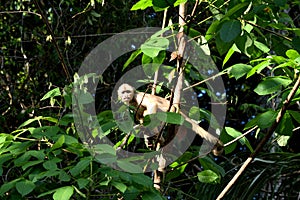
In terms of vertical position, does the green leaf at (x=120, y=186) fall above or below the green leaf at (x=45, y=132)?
below

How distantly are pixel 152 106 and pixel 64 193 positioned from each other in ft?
2.77

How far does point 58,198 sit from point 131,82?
1.14 m

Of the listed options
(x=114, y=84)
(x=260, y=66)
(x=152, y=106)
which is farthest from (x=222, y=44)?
(x=114, y=84)

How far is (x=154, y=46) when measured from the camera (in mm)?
1231

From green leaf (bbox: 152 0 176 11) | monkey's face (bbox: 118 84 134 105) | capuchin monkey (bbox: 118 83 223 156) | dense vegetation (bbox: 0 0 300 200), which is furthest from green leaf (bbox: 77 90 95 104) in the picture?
monkey's face (bbox: 118 84 134 105)

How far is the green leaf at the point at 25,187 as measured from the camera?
3.63 feet

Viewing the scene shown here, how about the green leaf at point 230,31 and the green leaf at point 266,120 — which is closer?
the green leaf at point 230,31

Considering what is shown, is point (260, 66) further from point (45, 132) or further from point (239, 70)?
point (45, 132)

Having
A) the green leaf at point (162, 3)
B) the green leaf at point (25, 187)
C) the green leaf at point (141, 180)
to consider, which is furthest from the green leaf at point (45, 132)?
the green leaf at point (162, 3)

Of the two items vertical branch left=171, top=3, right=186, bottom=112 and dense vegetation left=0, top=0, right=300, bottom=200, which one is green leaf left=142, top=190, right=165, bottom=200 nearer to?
dense vegetation left=0, top=0, right=300, bottom=200

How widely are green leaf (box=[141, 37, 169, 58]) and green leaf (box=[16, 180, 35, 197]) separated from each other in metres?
0.39

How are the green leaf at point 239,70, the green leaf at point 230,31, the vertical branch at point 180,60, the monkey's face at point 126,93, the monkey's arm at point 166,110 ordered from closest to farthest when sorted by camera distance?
1. the green leaf at point 230,31
2. the green leaf at point 239,70
3. the vertical branch at point 180,60
4. the monkey's arm at point 166,110
5. the monkey's face at point 126,93

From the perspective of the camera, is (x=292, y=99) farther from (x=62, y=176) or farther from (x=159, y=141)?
(x=62, y=176)

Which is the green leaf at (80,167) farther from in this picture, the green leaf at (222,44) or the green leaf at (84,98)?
the green leaf at (222,44)
